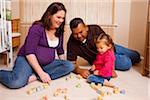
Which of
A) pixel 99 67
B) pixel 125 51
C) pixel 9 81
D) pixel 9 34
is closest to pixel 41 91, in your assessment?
pixel 9 81

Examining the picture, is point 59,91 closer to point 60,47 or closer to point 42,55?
point 42,55

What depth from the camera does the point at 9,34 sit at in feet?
7.85

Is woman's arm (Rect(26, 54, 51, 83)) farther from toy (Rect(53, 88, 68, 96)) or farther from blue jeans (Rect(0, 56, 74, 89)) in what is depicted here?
toy (Rect(53, 88, 68, 96))

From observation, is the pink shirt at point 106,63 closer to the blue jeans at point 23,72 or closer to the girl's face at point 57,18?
the blue jeans at point 23,72

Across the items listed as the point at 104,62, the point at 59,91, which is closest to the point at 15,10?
the point at 104,62

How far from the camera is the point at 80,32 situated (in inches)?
76.9

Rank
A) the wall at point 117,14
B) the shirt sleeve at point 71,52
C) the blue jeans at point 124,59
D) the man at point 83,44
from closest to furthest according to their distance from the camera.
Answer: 1. the man at point 83,44
2. the shirt sleeve at point 71,52
3. the blue jeans at point 124,59
4. the wall at point 117,14

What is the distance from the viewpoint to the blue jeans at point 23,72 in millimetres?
1721

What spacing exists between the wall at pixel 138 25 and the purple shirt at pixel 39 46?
1175mm

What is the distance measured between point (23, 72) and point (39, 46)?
0.24 metres

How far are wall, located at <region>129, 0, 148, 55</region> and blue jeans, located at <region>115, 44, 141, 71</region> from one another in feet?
1.08

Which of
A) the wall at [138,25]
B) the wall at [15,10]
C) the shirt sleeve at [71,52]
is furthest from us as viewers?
the wall at [15,10]

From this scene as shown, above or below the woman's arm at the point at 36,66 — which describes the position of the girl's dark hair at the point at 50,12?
above

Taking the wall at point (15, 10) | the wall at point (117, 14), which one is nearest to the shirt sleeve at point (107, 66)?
the wall at point (117, 14)
